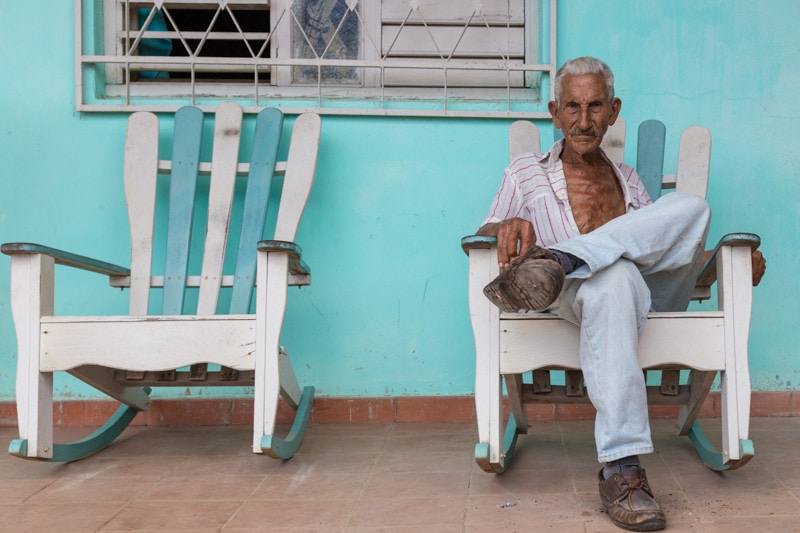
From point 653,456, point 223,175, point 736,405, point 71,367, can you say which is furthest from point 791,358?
point 71,367

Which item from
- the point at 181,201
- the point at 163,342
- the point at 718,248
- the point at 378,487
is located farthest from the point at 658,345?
the point at 181,201

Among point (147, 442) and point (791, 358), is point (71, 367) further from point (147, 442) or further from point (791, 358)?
point (791, 358)

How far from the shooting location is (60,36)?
124 inches

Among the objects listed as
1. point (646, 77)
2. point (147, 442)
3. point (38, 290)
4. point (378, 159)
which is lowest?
point (147, 442)

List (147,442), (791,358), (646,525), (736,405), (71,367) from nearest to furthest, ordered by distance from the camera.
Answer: (646,525)
(736,405)
(71,367)
(147,442)
(791,358)

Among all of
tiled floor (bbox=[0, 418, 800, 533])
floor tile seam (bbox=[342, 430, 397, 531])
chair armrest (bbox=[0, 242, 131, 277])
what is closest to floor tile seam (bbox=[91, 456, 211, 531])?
tiled floor (bbox=[0, 418, 800, 533])

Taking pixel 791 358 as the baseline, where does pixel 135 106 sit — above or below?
above

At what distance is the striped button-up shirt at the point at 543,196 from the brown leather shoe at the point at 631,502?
2.46 feet

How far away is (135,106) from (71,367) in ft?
3.83

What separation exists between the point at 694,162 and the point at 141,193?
1.88m

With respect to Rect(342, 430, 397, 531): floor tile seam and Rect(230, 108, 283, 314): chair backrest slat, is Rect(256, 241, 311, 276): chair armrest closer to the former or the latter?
Rect(230, 108, 283, 314): chair backrest slat

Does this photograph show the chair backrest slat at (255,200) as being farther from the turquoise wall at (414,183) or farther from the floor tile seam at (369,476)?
the floor tile seam at (369,476)

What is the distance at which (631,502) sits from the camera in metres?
1.90

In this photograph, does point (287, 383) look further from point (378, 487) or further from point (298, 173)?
point (298, 173)
